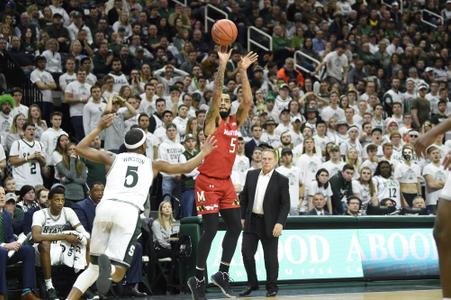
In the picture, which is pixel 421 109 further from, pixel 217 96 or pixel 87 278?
pixel 87 278

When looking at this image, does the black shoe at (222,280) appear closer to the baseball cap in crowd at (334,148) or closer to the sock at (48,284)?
the sock at (48,284)

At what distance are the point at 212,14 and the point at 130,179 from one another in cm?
1662

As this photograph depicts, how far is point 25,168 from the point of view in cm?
1617

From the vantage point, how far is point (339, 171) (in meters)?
18.1

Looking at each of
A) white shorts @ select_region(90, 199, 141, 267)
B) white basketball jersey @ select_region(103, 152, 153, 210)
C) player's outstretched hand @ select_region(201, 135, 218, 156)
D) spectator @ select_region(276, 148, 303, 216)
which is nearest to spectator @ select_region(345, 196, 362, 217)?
spectator @ select_region(276, 148, 303, 216)

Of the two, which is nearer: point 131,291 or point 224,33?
point 224,33

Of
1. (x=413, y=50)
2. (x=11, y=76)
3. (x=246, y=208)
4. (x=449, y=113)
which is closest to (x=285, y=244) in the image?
(x=246, y=208)

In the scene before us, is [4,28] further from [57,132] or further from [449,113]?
[449,113]

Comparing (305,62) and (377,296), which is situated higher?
(305,62)

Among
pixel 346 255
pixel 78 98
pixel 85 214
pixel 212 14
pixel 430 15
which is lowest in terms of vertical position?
pixel 346 255

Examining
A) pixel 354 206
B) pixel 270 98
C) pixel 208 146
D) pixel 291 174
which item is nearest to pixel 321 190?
pixel 291 174

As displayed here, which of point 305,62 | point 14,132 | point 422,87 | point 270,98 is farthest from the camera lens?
point 305,62

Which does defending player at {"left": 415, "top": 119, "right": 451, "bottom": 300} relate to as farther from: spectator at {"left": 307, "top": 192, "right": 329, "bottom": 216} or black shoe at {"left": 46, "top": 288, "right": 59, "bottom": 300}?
spectator at {"left": 307, "top": 192, "right": 329, "bottom": 216}

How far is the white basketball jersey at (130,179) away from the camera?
999 cm
